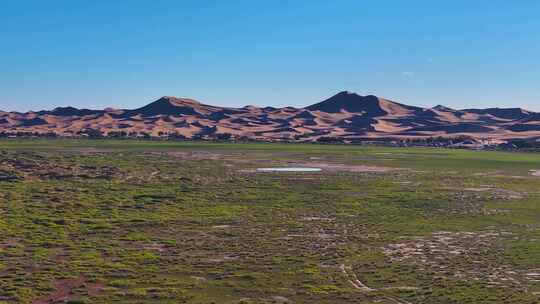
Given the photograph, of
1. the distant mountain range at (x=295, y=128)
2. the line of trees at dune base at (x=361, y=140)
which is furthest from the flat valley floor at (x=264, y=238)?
the distant mountain range at (x=295, y=128)

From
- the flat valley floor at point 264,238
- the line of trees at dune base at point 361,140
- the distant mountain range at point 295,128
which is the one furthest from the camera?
the distant mountain range at point 295,128

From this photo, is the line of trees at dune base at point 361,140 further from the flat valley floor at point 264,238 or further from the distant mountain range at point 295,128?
the flat valley floor at point 264,238

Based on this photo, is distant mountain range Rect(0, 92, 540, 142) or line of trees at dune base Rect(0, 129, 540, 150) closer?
line of trees at dune base Rect(0, 129, 540, 150)

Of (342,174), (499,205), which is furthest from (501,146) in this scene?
(499,205)

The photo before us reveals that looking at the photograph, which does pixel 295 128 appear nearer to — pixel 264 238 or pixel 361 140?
pixel 361 140

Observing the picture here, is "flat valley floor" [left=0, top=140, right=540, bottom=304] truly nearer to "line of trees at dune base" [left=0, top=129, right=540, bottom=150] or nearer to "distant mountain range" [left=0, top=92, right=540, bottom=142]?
"line of trees at dune base" [left=0, top=129, right=540, bottom=150]

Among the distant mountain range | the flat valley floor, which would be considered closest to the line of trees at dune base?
the distant mountain range

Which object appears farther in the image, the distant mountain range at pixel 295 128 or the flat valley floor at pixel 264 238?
the distant mountain range at pixel 295 128

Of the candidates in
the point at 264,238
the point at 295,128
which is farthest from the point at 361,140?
the point at 264,238

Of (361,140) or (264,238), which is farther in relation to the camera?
(361,140)
